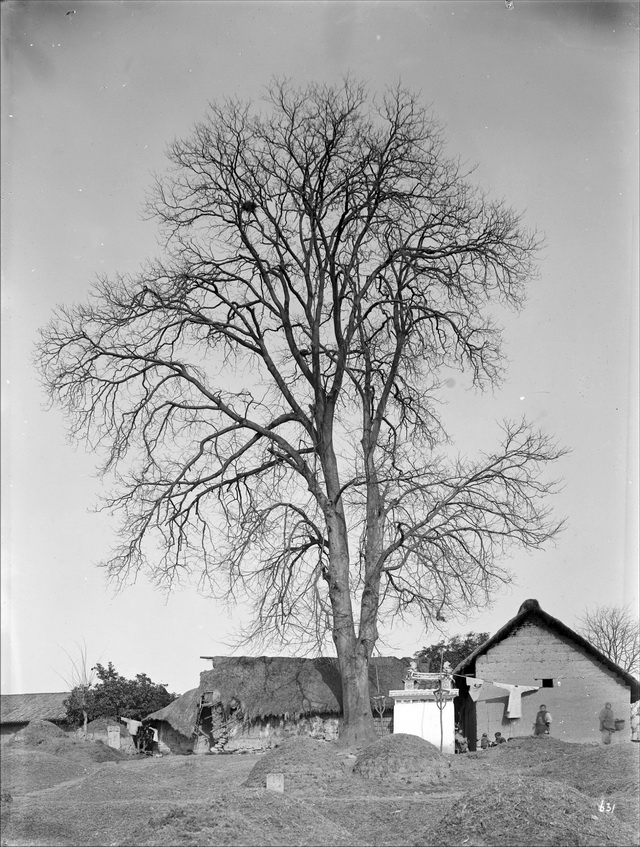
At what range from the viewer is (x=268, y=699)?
2742 cm

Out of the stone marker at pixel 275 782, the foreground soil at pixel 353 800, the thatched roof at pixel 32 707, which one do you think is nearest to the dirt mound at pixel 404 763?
the foreground soil at pixel 353 800

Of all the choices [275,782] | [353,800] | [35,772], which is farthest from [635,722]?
[35,772]

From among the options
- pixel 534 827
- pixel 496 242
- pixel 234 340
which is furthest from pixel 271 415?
pixel 534 827

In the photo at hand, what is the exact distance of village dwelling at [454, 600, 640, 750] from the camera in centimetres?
1752

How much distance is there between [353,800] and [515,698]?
5.82 metres

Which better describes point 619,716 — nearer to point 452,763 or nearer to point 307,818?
point 452,763

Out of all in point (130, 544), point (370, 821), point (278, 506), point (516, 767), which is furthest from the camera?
point (278, 506)

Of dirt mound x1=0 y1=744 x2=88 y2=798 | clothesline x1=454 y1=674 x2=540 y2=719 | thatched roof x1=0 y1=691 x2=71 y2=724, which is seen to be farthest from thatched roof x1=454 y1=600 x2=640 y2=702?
thatched roof x1=0 y1=691 x2=71 y2=724

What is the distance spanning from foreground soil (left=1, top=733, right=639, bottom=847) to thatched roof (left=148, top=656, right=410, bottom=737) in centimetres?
819

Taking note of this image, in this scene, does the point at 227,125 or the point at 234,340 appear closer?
the point at 227,125

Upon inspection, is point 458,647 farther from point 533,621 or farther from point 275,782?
point 275,782

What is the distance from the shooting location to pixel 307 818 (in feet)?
31.8

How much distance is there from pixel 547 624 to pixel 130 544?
27.6 feet

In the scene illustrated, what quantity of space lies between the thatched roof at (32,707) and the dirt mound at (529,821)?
3831 centimetres
